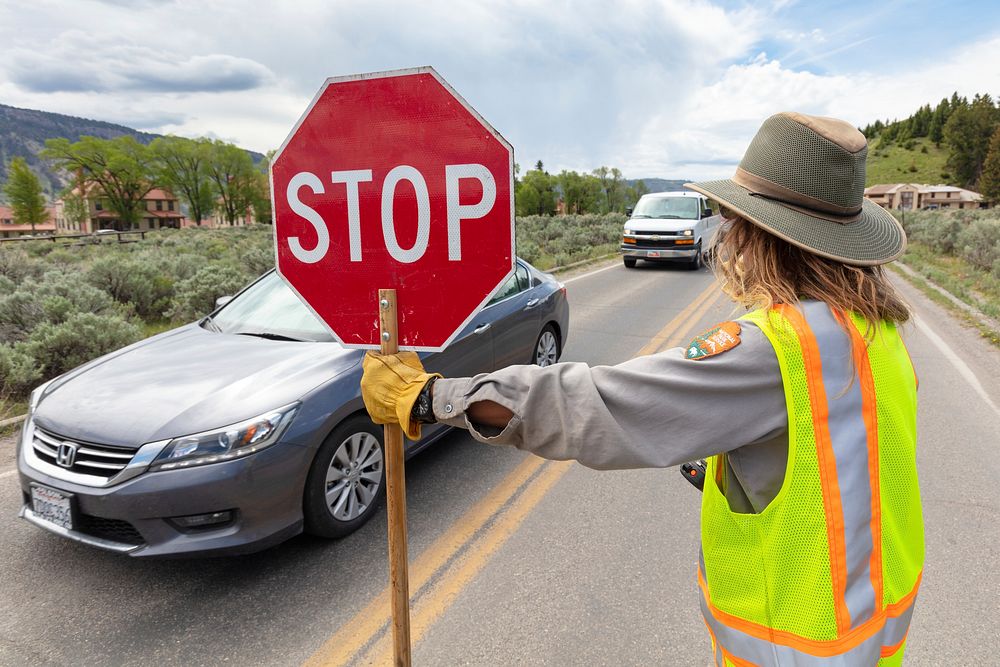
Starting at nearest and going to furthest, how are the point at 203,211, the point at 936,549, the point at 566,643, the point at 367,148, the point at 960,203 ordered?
the point at 367,148 < the point at 566,643 < the point at 936,549 < the point at 960,203 < the point at 203,211

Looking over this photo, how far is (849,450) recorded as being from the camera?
1192 millimetres

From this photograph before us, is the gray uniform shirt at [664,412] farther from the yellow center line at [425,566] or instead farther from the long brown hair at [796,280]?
the yellow center line at [425,566]

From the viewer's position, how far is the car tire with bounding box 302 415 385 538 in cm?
331

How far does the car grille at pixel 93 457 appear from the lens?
2943 mm

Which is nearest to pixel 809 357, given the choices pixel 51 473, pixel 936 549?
pixel 936 549

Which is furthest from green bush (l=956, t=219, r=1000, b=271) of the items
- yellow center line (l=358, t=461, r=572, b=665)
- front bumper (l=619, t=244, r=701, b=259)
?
yellow center line (l=358, t=461, r=572, b=665)

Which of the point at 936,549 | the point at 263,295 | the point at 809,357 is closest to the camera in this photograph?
the point at 809,357

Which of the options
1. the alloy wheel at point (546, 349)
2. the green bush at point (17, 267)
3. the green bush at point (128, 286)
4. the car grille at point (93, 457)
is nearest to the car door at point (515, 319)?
the alloy wheel at point (546, 349)

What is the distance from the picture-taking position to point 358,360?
3656mm

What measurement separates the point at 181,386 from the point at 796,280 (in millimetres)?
3092

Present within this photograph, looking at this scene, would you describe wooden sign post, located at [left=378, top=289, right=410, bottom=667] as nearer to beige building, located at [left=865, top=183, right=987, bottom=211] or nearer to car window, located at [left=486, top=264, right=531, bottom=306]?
car window, located at [left=486, top=264, right=531, bottom=306]

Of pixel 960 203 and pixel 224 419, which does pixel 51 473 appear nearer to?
pixel 224 419

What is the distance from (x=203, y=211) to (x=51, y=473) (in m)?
98.2

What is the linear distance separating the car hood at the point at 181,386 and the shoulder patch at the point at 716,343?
2.48 meters
